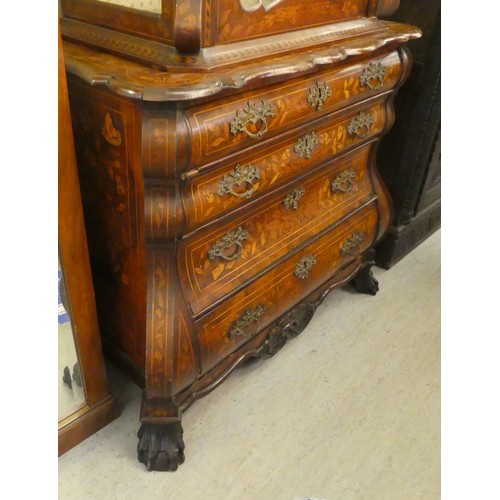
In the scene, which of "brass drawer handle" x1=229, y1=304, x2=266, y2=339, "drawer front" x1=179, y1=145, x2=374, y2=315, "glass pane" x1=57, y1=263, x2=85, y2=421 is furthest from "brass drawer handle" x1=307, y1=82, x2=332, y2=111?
"glass pane" x1=57, y1=263, x2=85, y2=421

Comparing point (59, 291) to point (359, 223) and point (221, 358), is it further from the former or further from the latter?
point (359, 223)

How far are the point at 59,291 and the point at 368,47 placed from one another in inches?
38.8

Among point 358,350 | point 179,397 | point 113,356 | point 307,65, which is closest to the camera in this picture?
point 307,65

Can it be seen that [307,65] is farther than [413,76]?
No

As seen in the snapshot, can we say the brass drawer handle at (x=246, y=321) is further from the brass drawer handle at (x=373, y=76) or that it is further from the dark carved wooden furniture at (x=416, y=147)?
the dark carved wooden furniture at (x=416, y=147)

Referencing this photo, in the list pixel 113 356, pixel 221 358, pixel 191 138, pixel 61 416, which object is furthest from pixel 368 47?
pixel 61 416

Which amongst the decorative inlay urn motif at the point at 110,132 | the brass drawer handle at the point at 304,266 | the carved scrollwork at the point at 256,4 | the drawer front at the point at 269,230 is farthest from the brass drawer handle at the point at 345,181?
the decorative inlay urn motif at the point at 110,132

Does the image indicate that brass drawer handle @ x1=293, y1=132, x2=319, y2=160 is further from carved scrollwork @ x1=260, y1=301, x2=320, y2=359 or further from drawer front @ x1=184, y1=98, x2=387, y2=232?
carved scrollwork @ x1=260, y1=301, x2=320, y2=359

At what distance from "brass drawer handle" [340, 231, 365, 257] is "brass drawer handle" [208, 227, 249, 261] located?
0.53m

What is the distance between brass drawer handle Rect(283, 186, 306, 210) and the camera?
143 centimetres

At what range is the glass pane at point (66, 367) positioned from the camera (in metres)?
1.21

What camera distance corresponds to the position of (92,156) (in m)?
1.19

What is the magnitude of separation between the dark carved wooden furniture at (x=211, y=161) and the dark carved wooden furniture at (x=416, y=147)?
1.07 feet

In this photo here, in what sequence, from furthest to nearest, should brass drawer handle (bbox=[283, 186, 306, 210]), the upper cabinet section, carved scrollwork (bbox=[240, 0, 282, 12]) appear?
brass drawer handle (bbox=[283, 186, 306, 210]) → carved scrollwork (bbox=[240, 0, 282, 12]) → the upper cabinet section
